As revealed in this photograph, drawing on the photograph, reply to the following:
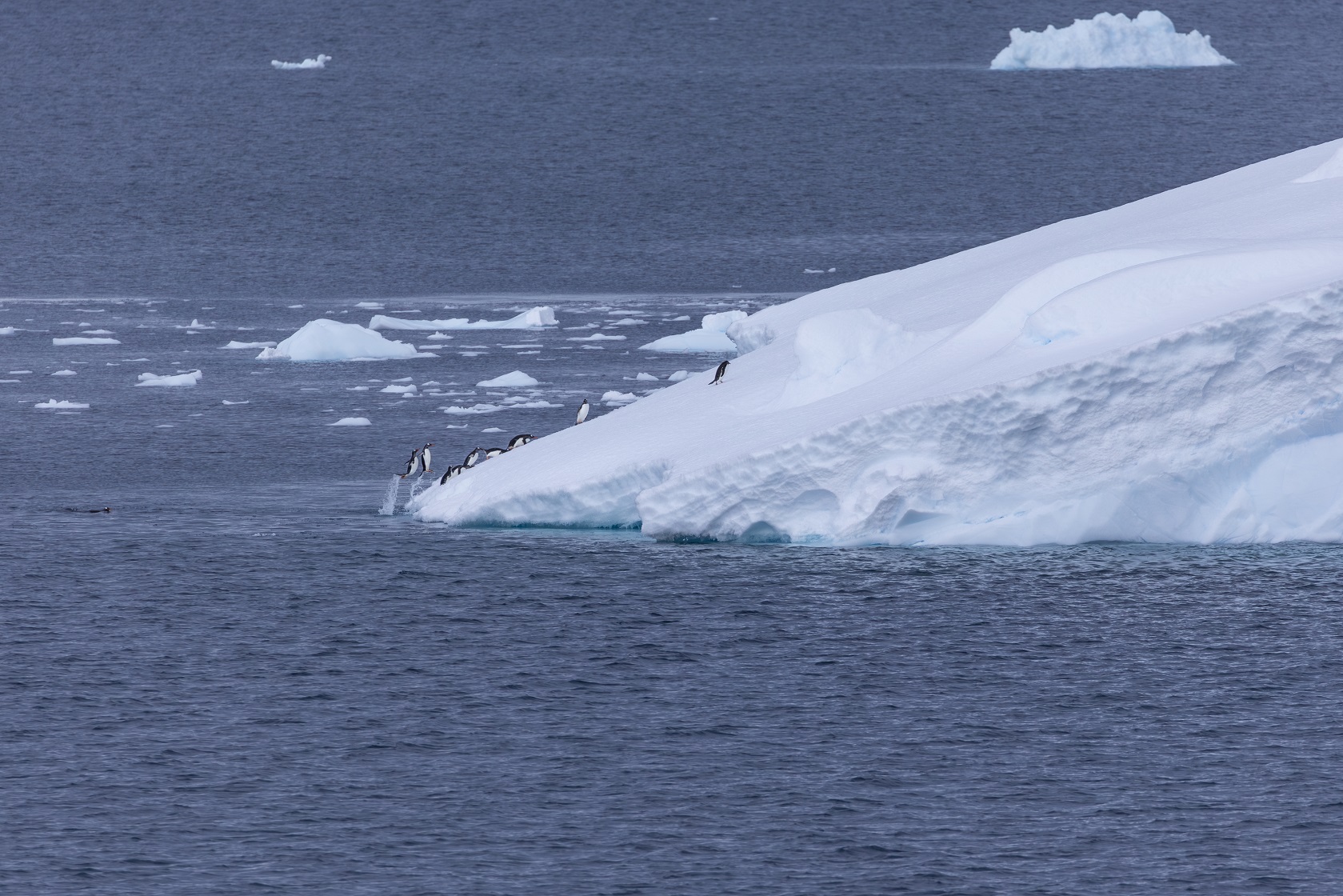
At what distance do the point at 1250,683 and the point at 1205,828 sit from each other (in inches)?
153

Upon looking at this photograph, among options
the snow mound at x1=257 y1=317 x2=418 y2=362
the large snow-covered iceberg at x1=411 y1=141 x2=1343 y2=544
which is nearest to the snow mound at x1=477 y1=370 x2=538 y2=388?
the snow mound at x1=257 y1=317 x2=418 y2=362

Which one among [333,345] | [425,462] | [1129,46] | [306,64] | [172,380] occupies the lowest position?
[425,462]

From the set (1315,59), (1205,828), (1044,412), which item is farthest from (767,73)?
(1205,828)

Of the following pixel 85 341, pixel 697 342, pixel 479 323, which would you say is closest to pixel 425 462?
pixel 697 342

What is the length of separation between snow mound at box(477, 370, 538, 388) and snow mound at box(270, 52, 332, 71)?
249 ft

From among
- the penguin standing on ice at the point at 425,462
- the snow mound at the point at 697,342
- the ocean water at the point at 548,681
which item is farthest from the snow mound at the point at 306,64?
the penguin standing on ice at the point at 425,462

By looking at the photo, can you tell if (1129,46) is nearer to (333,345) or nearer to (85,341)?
(333,345)

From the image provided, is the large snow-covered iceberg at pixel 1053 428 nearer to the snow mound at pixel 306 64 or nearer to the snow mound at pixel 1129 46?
the snow mound at pixel 1129 46

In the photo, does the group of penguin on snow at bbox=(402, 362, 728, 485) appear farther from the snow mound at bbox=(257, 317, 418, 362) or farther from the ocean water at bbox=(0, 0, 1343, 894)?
the snow mound at bbox=(257, 317, 418, 362)

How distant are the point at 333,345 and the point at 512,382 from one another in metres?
7.35

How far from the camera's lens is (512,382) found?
43.0m

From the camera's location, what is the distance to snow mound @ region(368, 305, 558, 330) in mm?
56156

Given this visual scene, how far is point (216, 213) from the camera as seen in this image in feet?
290

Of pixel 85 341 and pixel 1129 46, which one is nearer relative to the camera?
pixel 85 341
